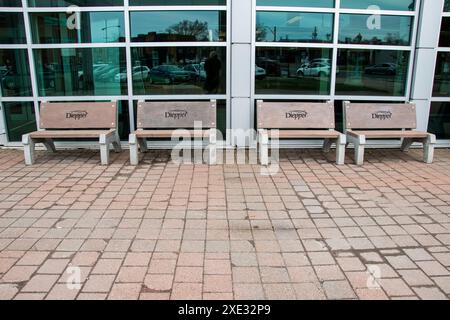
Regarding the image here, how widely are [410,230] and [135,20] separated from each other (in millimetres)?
5167

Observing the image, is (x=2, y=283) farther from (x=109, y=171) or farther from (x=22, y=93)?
(x=22, y=93)

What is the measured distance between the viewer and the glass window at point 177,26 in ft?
21.4

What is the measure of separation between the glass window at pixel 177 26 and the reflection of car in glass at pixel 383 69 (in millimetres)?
2612

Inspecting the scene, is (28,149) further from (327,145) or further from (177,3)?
(327,145)

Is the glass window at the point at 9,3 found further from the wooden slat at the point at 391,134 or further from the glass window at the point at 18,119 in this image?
the wooden slat at the point at 391,134

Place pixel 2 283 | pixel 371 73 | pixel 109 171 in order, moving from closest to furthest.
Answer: pixel 2 283 → pixel 109 171 → pixel 371 73

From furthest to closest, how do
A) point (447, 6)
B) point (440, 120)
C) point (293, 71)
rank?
point (440, 120) < point (293, 71) < point (447, 6)

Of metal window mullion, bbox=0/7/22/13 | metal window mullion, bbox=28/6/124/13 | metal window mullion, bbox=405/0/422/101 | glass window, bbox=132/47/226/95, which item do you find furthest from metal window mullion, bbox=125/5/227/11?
metal window mullion, bbox=405/0/422/101

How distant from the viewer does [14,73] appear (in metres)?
6.78

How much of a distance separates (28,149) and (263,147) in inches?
138

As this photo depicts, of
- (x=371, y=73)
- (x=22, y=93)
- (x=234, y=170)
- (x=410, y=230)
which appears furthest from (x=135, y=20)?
(x=410, y=230)

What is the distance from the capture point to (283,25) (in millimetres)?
6598

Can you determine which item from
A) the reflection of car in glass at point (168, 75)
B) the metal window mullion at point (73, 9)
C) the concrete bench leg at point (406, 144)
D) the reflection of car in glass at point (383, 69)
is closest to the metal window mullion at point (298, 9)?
the reflection of car in glass at point (383, 69)

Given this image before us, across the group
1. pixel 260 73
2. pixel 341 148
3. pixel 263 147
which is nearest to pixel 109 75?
pixel 260 73
